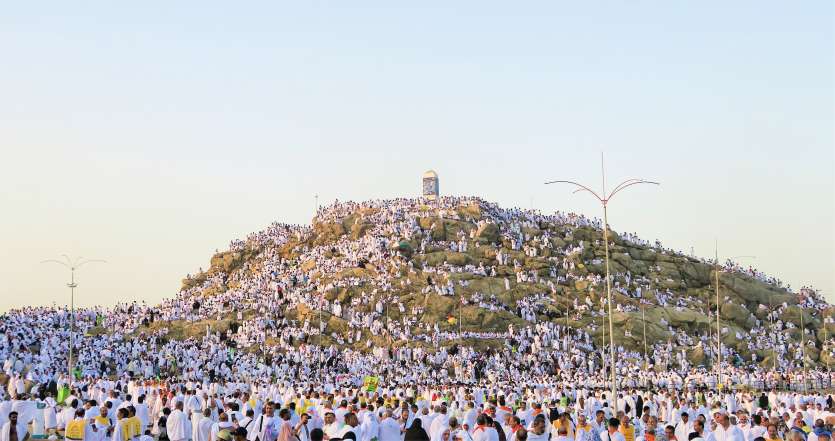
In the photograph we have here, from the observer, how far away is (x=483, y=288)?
10369 cm

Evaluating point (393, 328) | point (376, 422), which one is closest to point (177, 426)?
point (376, 422)

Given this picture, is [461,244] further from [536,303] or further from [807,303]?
[807,303]

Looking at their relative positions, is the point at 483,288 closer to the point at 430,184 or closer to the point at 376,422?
the point at 430,184

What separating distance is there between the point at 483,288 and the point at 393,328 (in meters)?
13.0

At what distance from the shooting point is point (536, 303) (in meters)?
101

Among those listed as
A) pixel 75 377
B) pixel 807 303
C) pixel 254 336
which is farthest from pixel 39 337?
pixel 807 303

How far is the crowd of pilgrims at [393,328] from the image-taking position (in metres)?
74.2

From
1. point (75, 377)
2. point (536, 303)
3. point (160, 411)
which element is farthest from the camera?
point (536, 303)

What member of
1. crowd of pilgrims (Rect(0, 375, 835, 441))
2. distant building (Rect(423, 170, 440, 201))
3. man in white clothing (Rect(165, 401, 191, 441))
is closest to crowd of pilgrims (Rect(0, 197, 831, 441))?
distant building (Rect(423, 170, 440, 201))

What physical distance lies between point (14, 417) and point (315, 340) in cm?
6847

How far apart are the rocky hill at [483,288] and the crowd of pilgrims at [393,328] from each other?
28cm

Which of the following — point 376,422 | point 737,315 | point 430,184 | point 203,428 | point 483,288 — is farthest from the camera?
point 430,184

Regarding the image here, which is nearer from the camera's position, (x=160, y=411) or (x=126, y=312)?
(x=160, y=411)

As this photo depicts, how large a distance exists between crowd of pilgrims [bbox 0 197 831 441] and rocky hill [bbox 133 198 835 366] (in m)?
0.28
